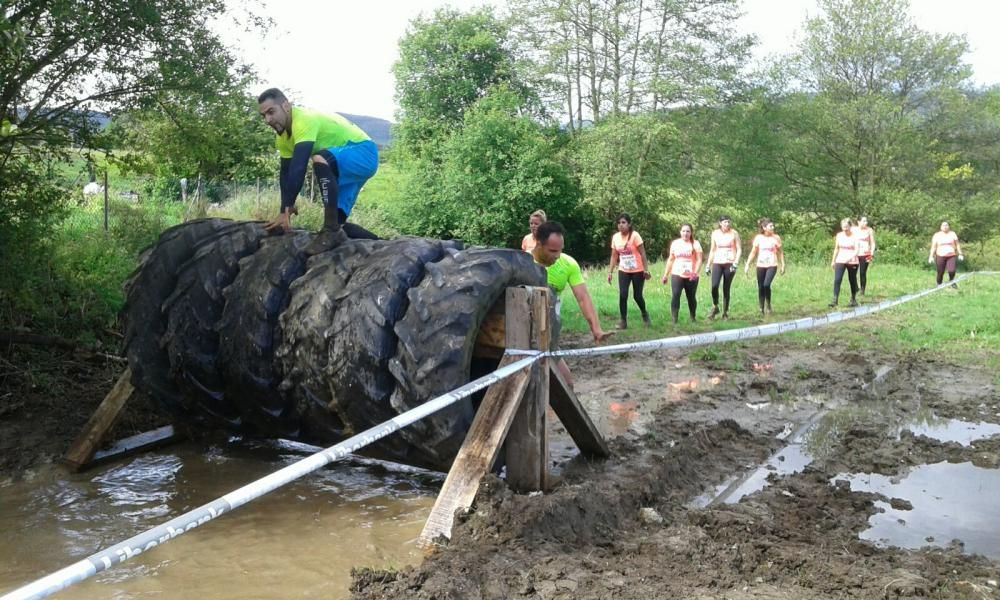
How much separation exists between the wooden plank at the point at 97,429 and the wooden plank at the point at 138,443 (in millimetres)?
84

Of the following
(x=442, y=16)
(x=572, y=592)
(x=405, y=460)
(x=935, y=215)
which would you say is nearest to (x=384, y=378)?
(x=405, y=460)

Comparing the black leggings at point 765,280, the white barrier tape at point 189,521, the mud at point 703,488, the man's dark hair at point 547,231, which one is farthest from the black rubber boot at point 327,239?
the black leggings at point 765,280

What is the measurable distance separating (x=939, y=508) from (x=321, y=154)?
460 centimetres

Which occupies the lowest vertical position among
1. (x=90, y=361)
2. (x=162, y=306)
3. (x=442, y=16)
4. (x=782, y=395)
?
(x=782, y=395)

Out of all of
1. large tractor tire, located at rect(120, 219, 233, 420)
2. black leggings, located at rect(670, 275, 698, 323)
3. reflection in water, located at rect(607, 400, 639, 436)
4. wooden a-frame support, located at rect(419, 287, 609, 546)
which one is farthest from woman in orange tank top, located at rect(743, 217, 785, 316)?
large tractor tire, located at rect(120, 219, 233, 420)

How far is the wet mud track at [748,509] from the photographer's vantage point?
3.77 m

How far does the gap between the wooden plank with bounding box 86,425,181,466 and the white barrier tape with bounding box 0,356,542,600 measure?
3.20 meters

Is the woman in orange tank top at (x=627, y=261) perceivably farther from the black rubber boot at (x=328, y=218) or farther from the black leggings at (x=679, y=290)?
the black rubber boot at (x=328, y=218)

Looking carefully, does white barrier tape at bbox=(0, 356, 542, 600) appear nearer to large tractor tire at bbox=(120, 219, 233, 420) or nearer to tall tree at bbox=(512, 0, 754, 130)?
large tractor tire at bbox=(120, 219, 233, 420)

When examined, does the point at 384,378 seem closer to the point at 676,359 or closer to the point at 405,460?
the point at 405,460

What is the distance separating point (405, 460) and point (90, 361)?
4632 millimetres

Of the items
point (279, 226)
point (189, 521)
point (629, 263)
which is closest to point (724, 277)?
point (629, 263)

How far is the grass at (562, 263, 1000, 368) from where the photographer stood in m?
11.7

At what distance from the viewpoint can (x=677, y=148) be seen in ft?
136
